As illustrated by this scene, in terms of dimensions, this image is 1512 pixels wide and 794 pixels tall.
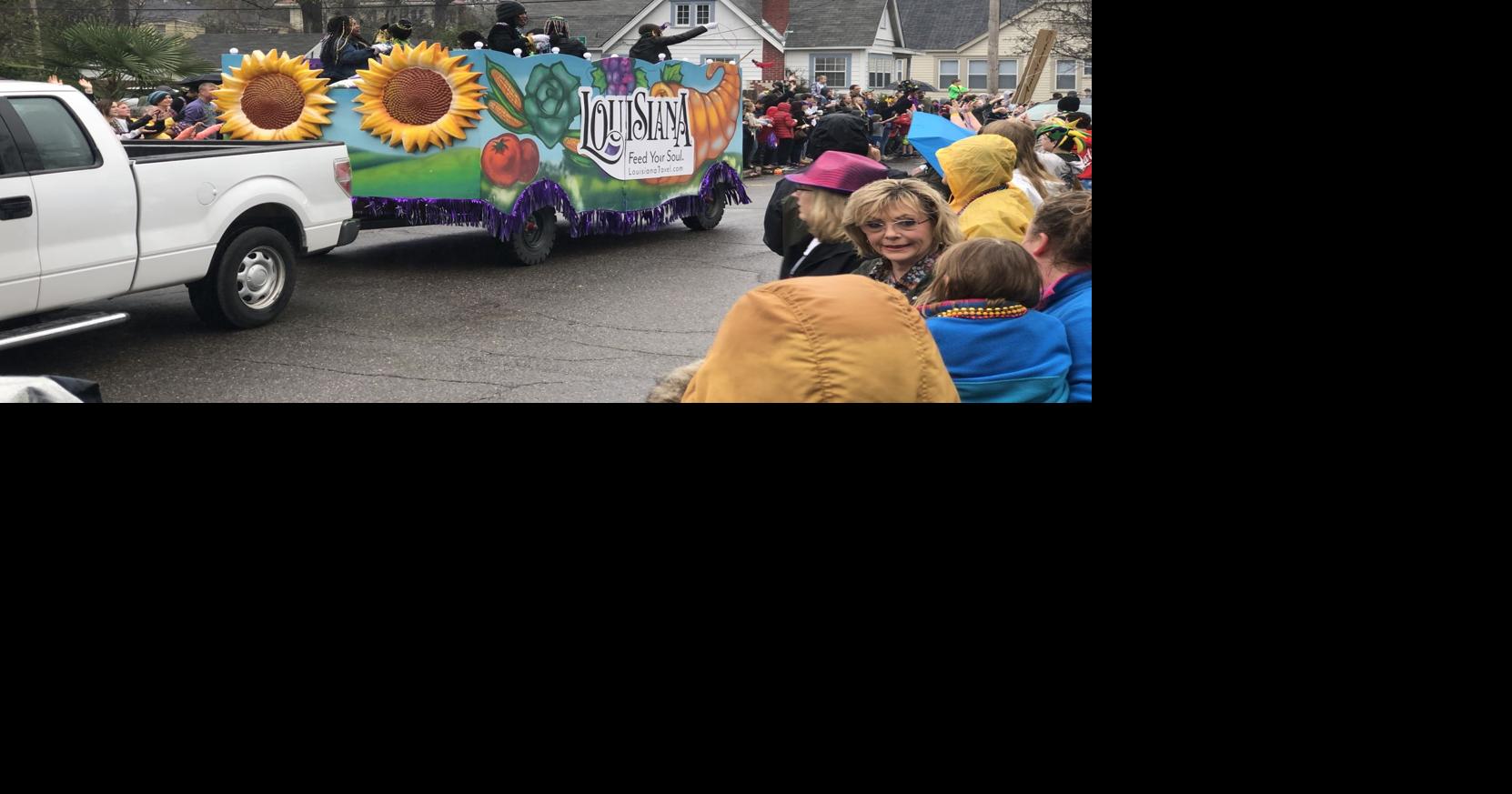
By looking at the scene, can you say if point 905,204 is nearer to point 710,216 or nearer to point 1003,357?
point 1003,357

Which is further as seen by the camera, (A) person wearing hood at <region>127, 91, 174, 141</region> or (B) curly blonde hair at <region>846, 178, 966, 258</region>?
(A) person wearing hood at <region>127, 91, 174, 141</region>

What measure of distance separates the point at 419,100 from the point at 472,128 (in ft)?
1.28

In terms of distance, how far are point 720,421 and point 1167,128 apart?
87 cm

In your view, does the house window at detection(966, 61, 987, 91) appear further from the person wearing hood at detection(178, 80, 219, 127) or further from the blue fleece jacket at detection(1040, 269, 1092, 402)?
the blue fleece jacket at detection(1040, 269, 1092, 402)

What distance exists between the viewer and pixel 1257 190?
82.7 inches

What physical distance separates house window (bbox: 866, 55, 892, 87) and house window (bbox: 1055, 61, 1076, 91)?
5916 mm

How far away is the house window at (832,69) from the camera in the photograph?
41.3 metres

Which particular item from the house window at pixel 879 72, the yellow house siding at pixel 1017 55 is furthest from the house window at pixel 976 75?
the house window at pixel 879 72

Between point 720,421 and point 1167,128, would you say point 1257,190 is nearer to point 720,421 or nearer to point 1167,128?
point 1167,128

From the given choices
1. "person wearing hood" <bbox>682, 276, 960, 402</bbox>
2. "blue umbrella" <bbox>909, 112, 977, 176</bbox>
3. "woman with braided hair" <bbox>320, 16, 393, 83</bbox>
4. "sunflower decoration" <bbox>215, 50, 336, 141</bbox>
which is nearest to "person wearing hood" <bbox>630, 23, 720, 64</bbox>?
"woman with braided hair" <bbox>320, 16, 393, 83</bbox>

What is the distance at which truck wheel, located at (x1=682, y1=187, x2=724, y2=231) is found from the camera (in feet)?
42.7

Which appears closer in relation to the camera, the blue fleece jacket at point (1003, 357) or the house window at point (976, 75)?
the blue fleece jacket at point (1003, 357)

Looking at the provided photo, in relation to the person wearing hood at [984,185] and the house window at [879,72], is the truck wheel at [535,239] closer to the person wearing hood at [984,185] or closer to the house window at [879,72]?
the person wearing hood at [984,185]

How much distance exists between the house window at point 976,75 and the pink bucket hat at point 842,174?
39.3 m
